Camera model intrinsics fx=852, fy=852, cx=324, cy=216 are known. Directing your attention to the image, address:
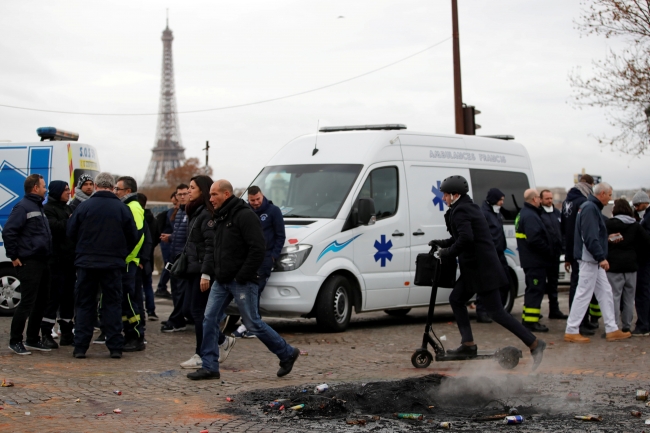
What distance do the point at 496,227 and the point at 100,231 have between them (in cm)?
577

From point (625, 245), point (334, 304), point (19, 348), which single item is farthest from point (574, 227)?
point (19, 348)

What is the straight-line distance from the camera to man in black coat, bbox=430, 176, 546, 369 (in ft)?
26.0

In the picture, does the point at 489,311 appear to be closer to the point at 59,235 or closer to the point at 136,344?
the point at 136,344

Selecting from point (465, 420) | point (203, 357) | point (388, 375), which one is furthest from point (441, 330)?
point (465, 420)

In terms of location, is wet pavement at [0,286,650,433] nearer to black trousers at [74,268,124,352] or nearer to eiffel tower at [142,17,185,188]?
black trousers at [74,268,124,352]

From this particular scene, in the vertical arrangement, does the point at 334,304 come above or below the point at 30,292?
below

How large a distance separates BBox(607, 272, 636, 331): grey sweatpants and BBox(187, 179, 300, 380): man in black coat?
4.92 metres

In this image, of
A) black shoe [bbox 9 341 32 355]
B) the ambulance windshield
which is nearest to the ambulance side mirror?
the ambulance windshield

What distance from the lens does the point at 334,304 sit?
35.3ft

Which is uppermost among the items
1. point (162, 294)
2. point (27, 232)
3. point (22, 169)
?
point (22, 169)

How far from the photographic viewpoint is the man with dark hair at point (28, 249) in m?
8.74

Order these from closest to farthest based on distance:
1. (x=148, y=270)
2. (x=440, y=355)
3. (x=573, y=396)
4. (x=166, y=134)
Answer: (x=573, y=396)
(x=440, y=355)
(x=148, y=270)
(x=166, y=134)

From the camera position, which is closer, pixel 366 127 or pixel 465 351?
pixel 465 351

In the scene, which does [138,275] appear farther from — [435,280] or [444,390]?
[444,390]
